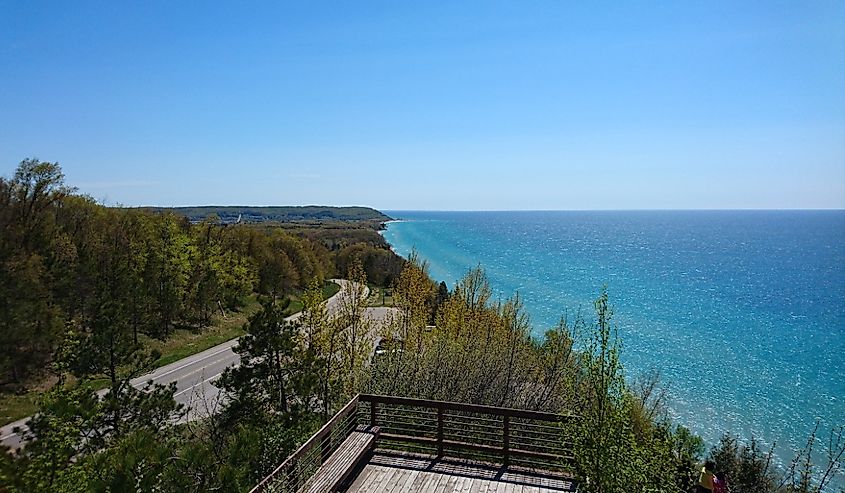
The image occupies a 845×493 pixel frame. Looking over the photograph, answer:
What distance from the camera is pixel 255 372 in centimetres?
1207

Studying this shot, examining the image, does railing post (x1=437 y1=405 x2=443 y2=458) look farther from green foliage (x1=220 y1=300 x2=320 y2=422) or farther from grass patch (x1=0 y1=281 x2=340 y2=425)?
grass patch (x1=0 y1=281 x2=340 y2=425)

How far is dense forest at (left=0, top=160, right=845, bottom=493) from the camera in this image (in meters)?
6.45

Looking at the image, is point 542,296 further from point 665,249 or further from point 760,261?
point 665,249

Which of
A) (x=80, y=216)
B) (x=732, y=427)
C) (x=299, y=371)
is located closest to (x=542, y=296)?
(x=732, y=427)

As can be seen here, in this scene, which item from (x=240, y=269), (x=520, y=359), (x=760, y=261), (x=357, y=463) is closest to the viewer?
(x=357, y=463)

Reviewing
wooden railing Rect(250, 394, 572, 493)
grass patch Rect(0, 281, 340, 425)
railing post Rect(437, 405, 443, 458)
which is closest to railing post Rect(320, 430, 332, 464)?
wooden railing Rect(250, 394, 572, 493)

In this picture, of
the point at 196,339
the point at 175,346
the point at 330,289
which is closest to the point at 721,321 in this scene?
the point at 330,289

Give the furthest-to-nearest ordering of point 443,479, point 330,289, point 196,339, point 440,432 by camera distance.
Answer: point 330,289 → point 196,339 → point 440,432 → point 443,479

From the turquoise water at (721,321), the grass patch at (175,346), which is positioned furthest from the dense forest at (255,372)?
the turquoise water at (721,321)

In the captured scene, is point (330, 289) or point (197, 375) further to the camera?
point (330, 289)

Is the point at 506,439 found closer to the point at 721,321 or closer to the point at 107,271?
the point at 107,271

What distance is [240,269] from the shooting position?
3831 cm

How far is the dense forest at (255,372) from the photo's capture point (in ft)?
21.2

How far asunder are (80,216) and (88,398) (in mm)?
23528
